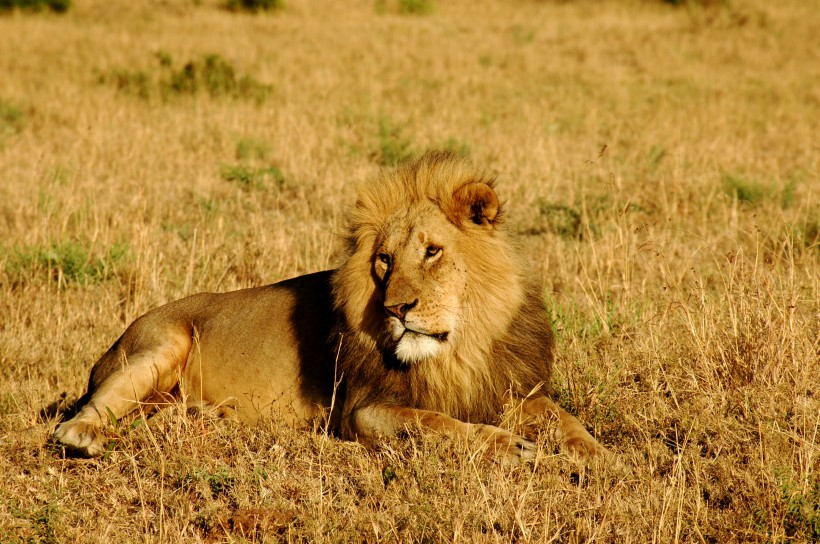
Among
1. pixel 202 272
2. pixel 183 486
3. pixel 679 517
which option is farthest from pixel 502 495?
pixel 202 272

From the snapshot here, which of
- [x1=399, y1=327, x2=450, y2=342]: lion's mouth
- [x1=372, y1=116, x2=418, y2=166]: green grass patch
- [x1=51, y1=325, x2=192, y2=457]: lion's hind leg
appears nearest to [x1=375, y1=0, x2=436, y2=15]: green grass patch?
[x1=372, y1=116, x2=418, y2=166]: green grass patch

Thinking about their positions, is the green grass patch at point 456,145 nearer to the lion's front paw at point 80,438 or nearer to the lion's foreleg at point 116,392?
the lion's foreleg at point 116,392

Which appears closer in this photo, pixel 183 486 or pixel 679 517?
pixel 679 517

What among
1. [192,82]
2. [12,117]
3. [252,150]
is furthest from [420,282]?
[192,82]

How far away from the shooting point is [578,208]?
8000 mm

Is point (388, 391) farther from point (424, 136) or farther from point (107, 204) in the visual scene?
point (424, 136)

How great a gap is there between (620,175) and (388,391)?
5575 mm

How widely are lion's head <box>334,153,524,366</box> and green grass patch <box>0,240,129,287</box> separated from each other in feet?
10.4

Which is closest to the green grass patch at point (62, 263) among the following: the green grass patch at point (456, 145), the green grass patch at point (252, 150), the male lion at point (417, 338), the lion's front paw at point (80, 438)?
the male lion at point (417, 338)

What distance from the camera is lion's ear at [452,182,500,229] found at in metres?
3.99

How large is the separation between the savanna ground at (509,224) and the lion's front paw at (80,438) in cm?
7

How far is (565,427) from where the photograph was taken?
4.07m

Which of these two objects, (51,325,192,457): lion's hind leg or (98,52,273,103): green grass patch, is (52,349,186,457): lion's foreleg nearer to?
(51,325,192,457): lion's hind leg

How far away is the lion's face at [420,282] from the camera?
3.79 m
